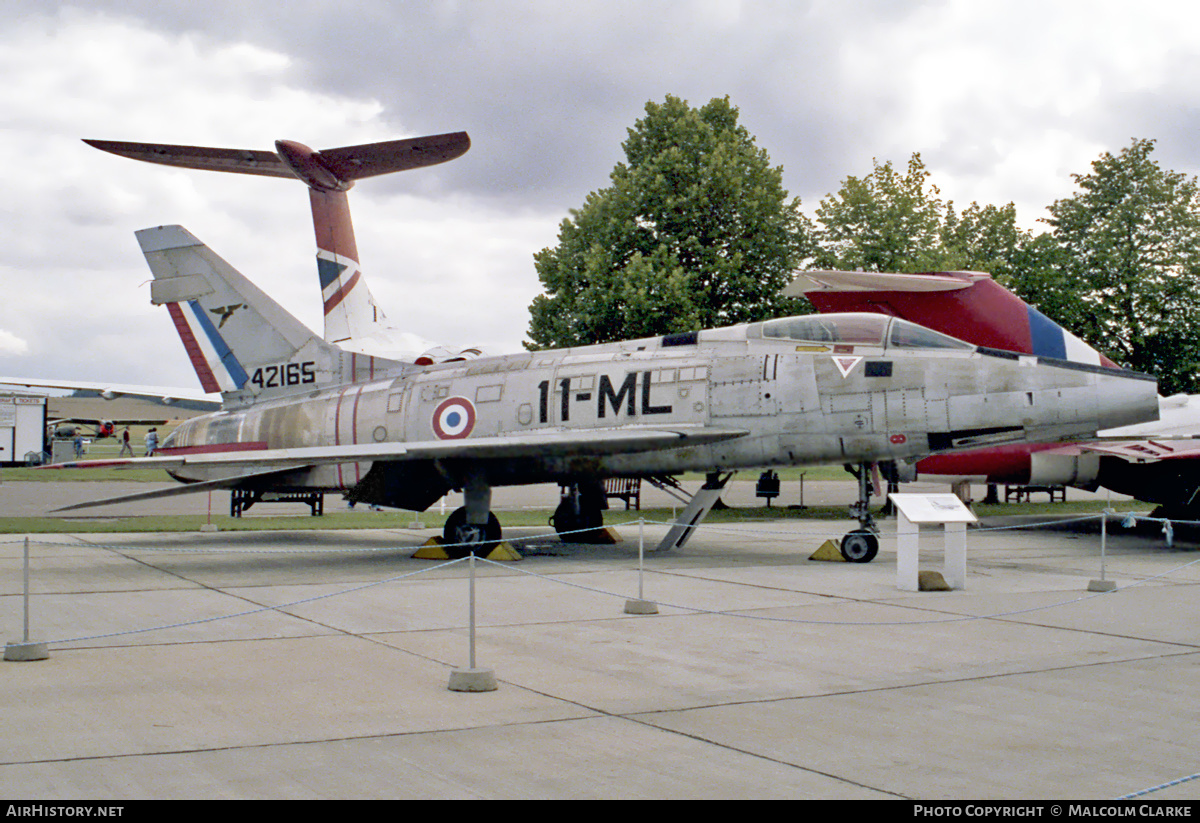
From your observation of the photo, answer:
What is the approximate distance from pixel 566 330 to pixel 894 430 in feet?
65.7

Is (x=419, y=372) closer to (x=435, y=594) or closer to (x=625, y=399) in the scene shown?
(x=625, y=399)

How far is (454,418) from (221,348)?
4909mm

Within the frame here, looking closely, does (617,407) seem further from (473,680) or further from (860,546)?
(473,680)

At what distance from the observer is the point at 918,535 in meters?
11.7

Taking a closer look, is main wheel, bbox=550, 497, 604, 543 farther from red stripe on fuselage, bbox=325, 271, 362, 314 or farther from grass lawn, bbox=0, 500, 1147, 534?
red stripe on fuselage, bbox=325, 271, 362, 314

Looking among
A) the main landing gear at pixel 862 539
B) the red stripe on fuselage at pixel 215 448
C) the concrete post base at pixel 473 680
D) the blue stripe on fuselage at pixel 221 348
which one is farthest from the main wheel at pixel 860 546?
the blue stripe on fuselage at pixel 221 348

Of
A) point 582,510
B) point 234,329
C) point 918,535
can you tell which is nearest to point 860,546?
point 918,535

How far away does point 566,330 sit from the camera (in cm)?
3219

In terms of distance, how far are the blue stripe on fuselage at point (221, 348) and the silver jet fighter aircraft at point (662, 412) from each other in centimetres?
93

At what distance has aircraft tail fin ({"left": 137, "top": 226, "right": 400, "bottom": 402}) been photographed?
667 inches

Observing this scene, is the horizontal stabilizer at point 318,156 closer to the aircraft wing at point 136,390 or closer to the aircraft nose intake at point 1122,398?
the aircraft wing at point 136,390

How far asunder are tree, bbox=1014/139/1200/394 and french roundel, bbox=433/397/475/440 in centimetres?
3166

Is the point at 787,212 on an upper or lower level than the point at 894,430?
upper

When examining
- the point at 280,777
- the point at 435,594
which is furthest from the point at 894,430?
the point at 280,777
